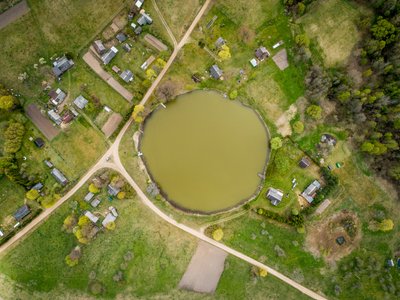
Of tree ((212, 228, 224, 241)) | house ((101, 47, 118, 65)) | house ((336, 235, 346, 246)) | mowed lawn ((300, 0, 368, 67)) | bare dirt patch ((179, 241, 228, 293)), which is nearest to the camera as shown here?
tree ((212, 228, 224, 241))

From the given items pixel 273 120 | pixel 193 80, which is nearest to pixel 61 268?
pixel 193 80

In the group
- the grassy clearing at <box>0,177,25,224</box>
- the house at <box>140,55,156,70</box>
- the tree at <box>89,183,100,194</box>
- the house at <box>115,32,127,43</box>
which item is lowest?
the tree at <box>89,183,100,194</box>

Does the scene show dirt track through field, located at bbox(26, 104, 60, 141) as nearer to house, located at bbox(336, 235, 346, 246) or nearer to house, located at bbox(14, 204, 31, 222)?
house, located at bbox(14, 204, 31, 222)

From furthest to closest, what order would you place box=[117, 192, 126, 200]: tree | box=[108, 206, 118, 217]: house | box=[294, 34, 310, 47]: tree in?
box=[294, 34, 310, 47]: tree
box=[108, 206, 118, 217]: house
box=[117, 192, 126, 200]: tree

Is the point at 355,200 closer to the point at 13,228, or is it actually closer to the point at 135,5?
the point at 135,5

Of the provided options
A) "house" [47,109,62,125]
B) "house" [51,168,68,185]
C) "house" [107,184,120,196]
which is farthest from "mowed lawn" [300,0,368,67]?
"house" [51,168,68,185]

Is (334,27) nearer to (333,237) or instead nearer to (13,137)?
(333,237)

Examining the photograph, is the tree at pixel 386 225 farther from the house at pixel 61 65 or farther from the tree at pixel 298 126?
the house at pixel 61 65

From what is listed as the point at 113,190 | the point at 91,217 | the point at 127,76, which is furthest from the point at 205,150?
the point at 91,217
